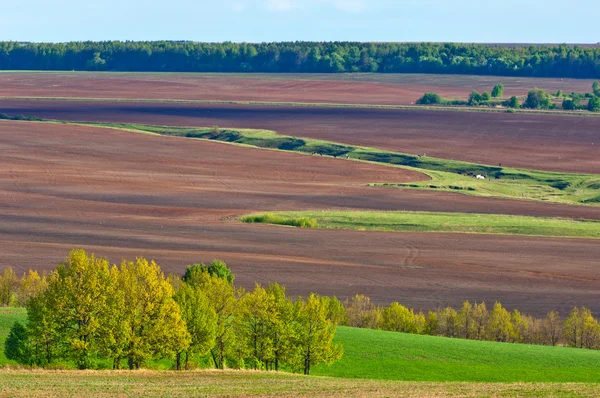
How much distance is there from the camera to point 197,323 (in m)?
44.3

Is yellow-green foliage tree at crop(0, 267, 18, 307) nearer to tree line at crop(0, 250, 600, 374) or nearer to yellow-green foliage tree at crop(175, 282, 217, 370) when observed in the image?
tree line at crop(0, 250, 600, 374)

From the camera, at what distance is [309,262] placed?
6750 centimetres

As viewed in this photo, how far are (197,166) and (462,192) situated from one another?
26.0 metres

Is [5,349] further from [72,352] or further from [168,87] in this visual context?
[168,87]

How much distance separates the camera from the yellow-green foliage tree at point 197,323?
1748 inches

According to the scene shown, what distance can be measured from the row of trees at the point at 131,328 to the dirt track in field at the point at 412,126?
70.4 m

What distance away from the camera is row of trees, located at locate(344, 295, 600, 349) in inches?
2114

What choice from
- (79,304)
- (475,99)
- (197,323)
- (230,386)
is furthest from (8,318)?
(475,99)

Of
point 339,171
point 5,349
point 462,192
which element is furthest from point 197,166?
point 5,349

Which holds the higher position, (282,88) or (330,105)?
(282,88)

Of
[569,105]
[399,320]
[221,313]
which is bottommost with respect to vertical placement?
[399,320]

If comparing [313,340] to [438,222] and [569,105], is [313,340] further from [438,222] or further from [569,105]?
[569,105]

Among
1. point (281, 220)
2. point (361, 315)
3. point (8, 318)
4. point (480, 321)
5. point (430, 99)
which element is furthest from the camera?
point (430, 99)

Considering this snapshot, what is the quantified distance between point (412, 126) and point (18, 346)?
327ft
